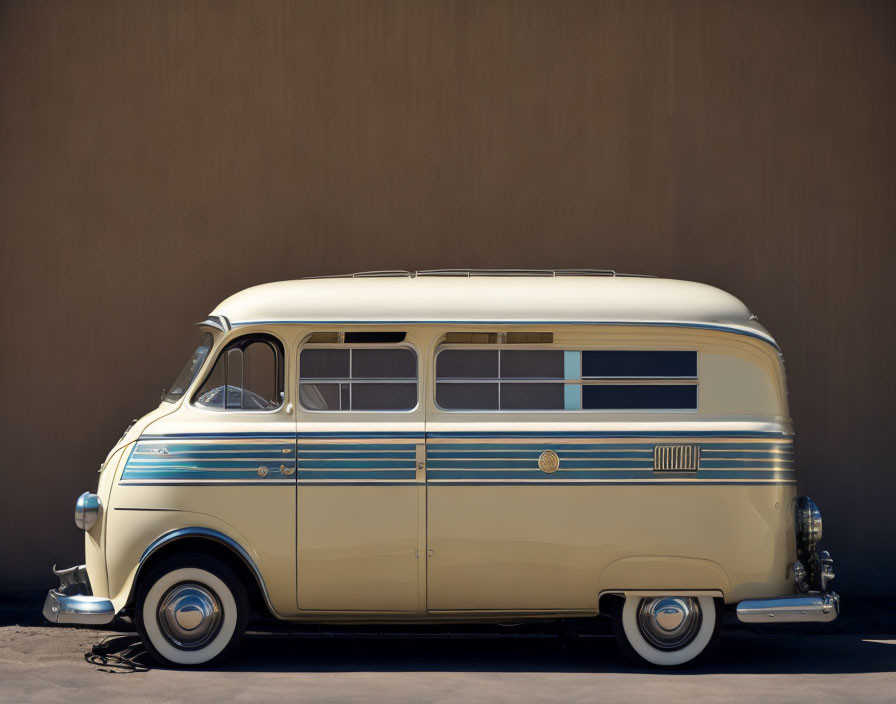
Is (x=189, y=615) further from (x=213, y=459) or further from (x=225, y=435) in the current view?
(x=225, y=435)

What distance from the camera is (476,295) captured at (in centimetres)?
841

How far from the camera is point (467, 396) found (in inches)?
325

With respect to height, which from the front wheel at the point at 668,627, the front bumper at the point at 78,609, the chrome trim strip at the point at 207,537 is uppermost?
the chrome trim strip at the point at 207,537

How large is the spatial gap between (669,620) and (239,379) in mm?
3072

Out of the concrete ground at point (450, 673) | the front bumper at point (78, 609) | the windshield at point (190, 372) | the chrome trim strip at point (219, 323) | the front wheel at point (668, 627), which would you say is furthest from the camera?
the windshield at point (190, 372)

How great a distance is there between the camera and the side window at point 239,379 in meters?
8.30

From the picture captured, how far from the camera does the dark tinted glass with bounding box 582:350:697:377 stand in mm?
8289

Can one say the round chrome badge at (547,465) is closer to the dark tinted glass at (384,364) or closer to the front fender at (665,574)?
the front fender at (665,574)

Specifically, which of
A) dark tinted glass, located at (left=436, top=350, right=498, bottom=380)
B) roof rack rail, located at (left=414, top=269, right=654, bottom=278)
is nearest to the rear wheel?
dark tinted glass, located at (left=436, top=350, right=498, bottom=380)

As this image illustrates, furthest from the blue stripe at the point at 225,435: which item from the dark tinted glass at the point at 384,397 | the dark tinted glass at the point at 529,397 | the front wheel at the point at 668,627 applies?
the front wheel at the point at 668,627

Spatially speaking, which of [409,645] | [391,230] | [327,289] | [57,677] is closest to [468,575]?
[409,645]

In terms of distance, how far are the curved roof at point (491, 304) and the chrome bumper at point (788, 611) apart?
1623 mm

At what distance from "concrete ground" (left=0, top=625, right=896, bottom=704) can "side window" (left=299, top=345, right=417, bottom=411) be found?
1.65 meters

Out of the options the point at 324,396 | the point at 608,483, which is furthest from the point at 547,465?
the point at 324,396
